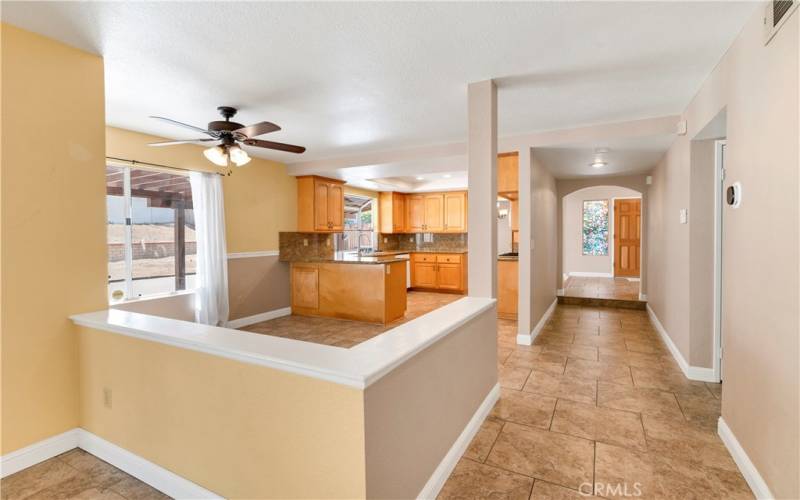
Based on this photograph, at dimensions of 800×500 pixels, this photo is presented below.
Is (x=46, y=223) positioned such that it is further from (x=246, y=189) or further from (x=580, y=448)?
(x=580, y=448)

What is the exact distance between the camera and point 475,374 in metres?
2.42

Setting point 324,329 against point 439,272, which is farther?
point 439,272

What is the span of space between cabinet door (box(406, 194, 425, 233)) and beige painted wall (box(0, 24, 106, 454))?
6664 millimetres

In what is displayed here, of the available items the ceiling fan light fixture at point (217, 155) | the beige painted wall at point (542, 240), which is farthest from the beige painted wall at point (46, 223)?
the beige painted wall at point (542, 240)

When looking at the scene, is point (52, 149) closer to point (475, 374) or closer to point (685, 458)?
point (475, 374)

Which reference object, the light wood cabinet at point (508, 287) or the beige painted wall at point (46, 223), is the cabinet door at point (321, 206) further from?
the beige painted wall at point (46, 223)

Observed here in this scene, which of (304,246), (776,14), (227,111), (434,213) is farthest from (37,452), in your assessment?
(434,213)

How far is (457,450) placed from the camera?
2.09 meters

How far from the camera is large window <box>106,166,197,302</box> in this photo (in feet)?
13.3

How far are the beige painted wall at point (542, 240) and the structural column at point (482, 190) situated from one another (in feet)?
5.79

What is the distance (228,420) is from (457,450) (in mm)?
1232

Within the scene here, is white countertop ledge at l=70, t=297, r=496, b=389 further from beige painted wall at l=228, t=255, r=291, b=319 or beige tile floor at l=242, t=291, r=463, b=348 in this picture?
beige painted wall at l=228, t=255, r=291, b=319

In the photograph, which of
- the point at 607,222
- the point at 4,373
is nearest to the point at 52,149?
the point at 4,373

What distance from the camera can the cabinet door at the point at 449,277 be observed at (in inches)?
315
